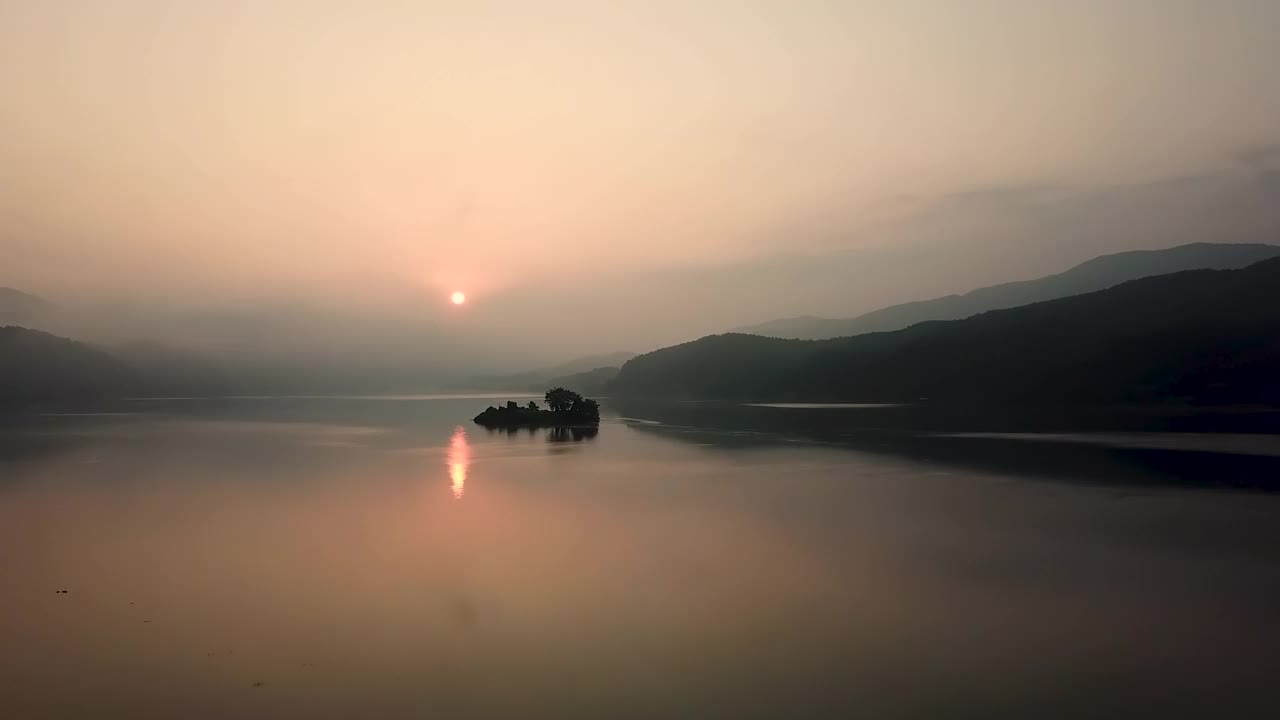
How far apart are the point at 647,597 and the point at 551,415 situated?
9308 centimetres

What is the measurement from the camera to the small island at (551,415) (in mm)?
109438

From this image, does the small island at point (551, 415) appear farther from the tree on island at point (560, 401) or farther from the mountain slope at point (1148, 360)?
the mountain slope at point (1148, 360)

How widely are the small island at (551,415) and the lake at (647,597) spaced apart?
60783 millimetres

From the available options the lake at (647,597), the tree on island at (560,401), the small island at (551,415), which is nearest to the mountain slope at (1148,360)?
the small island at (551,415)

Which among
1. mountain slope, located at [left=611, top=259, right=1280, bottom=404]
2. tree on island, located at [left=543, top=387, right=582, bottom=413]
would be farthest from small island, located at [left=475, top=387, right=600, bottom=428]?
mountain slope, located at [left=611, top=259, right=1280, bottom=404]

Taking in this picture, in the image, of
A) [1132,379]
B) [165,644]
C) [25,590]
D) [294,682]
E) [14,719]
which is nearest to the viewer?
[14,719]

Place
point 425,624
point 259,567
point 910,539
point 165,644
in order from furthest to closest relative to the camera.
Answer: point 910,539 → point 259,567 → point 425,624 → point 165,644

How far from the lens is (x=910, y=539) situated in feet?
96.8

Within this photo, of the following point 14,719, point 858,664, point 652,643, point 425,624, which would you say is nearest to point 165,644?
point 14,719

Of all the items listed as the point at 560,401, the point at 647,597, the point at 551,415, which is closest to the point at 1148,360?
Result: the point at 560,401

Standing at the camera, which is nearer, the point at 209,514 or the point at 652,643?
the point at 652,643

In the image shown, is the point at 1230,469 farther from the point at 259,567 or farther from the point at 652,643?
the point at 259,567

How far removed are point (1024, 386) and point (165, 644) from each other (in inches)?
7410

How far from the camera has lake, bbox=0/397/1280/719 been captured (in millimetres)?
14797
